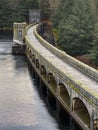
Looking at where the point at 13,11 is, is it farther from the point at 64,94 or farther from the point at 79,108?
the point at 79,108

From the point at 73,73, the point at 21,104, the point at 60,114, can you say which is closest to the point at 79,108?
the point at 60,114

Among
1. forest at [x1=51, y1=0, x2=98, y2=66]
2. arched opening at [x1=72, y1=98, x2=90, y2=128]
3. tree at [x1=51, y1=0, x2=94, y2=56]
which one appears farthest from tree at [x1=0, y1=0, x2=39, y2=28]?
arched opening at [x1=72, y1=98, x2=90, y2=128]

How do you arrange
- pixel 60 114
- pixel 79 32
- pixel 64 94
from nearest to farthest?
1. pixel 60 114
2. pixel 64 94
3. pixel 79 32

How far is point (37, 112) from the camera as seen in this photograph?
2146 inches

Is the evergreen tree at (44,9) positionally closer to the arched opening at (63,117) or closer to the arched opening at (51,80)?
the arched opening at (51,80)

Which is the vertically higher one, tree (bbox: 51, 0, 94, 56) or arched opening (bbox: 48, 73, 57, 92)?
tree (bbox: 51, 0, 94, 56)

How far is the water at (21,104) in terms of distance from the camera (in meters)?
49.6

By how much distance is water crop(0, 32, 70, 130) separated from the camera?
163 ft

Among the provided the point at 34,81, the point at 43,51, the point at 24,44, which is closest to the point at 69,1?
the point at 24,44

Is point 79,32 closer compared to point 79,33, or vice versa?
point 79,33

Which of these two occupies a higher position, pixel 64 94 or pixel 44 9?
pixel 44 9

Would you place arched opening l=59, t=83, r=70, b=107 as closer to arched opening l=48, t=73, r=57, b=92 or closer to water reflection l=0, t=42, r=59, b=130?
water reflection l=0, t=42, r=59, b=130

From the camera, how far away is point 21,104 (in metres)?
58.2

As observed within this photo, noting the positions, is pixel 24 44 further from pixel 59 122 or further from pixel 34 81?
pixel 59 122
